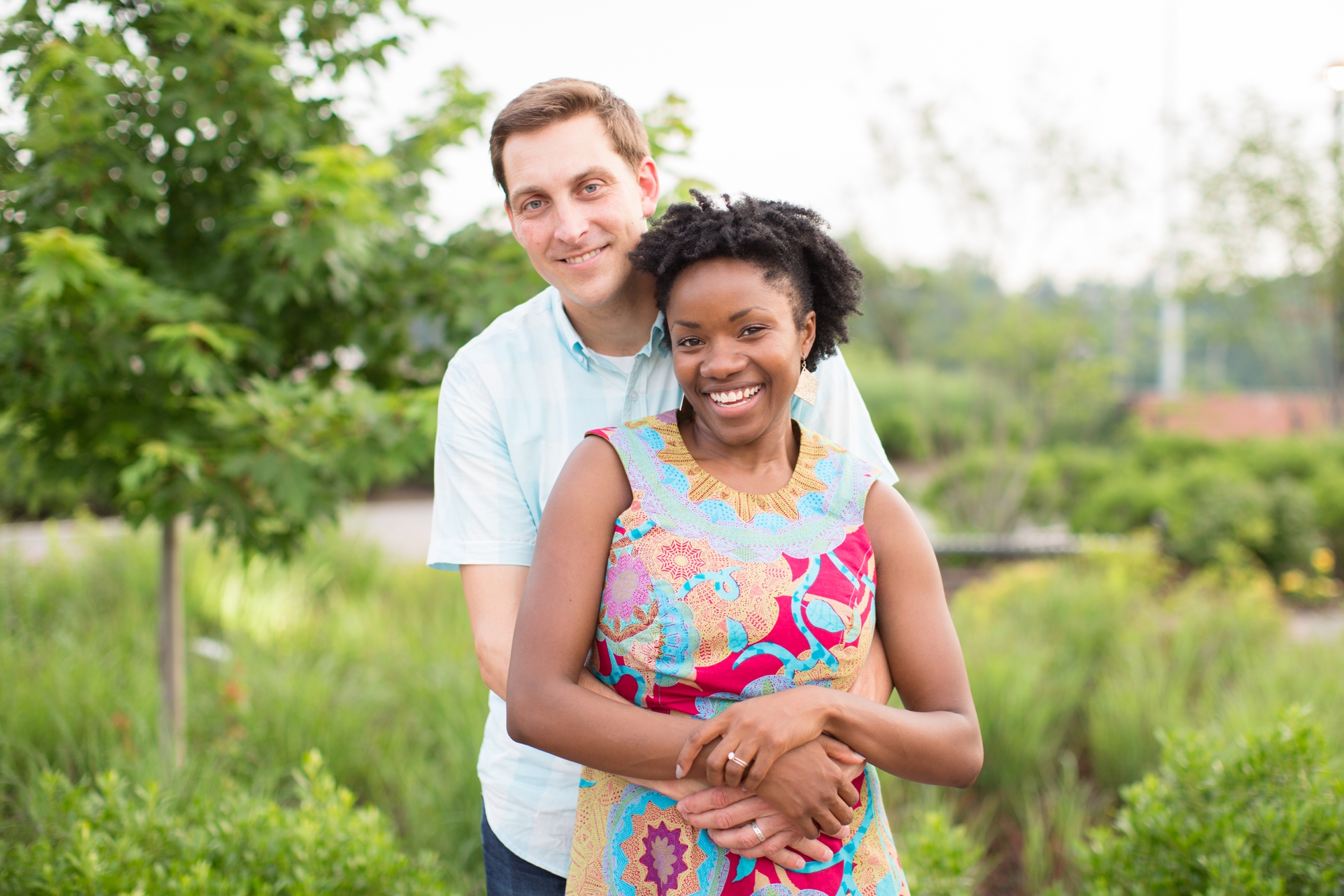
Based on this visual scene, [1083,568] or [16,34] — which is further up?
[16,34]

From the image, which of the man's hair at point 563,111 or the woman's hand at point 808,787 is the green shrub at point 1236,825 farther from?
the man's hair at point 563,111

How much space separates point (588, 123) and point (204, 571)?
5.54 m

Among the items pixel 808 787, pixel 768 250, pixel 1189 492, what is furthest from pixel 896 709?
pixel 1189 492

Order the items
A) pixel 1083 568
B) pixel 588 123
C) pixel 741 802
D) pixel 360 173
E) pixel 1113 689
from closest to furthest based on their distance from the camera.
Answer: pixel 741 802, pixel 588 123, pixel 360 173, pixel 1113 689, pixel 1083 568

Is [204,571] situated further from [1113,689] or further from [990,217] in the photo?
[990,217]

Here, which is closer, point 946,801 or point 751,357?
point 751,357

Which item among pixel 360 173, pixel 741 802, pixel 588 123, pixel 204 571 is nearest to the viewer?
pixel 741 802

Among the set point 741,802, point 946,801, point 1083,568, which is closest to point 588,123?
point 741,802

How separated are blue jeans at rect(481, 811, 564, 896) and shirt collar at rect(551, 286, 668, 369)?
988 millimetres

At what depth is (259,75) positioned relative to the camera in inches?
126

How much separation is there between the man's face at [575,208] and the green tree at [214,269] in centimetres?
128

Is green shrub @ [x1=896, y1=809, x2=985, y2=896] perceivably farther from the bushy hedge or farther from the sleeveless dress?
the bushy hedge

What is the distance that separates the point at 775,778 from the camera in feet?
4.78

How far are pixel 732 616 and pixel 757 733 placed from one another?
7.0 inches
